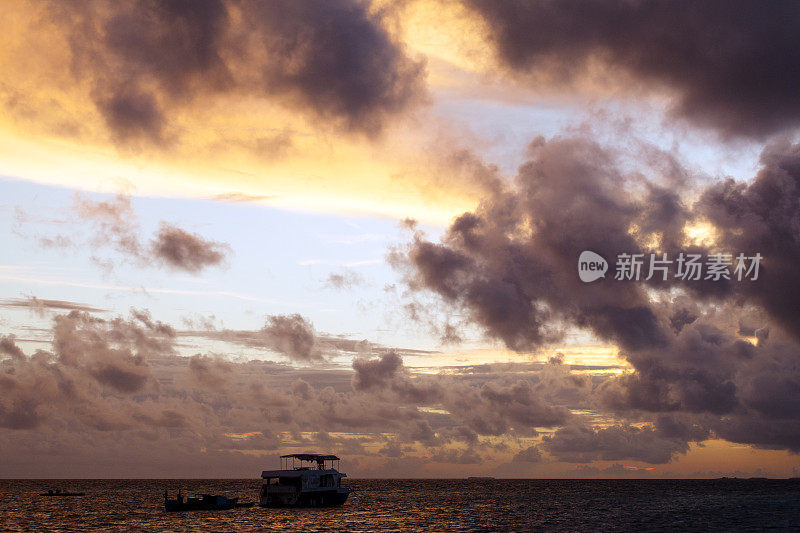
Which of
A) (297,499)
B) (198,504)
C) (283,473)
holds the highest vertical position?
(283,473)

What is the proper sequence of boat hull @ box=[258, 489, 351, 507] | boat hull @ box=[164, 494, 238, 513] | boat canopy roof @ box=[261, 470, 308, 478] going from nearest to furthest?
boat hull @ box=[258, 489, 351, 507] → boat canopy roof @ box=[261, 470, 308, 478] → boat hull @ box=[164, 494, 238, 513]

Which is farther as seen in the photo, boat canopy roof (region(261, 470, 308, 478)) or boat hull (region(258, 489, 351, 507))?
boat canopy roof (region(261, 470, 308, 478))

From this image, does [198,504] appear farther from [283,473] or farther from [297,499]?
[297,499]

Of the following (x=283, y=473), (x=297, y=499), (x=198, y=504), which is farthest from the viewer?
(x=198, y=504)

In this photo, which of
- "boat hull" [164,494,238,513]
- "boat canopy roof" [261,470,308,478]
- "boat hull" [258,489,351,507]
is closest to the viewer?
"boat hull" [258,489,351,507]

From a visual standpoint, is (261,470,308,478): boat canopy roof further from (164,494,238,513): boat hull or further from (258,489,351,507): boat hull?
(164,494,238,513): boat hull

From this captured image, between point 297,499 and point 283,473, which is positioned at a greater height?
point 283,473

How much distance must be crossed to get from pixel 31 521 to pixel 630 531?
11324 cm

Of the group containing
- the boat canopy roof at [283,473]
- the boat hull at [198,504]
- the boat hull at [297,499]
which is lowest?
the boat hull at [198,504]

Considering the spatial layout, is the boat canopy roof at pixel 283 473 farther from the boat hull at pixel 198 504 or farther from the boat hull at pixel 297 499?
the boat hull at pixel 198 504

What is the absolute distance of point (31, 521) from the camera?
A: 14250 centimetres

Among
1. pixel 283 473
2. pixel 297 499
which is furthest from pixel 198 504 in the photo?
pixel 297 499

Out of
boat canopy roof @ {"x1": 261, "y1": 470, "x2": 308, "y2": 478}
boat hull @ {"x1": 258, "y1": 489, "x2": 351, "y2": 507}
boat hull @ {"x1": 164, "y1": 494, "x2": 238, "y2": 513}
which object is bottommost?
boat hull @ {"x1": 164, "y1": 494, "x2": 238, "y2": 513}

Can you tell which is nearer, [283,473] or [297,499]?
[297,499]
